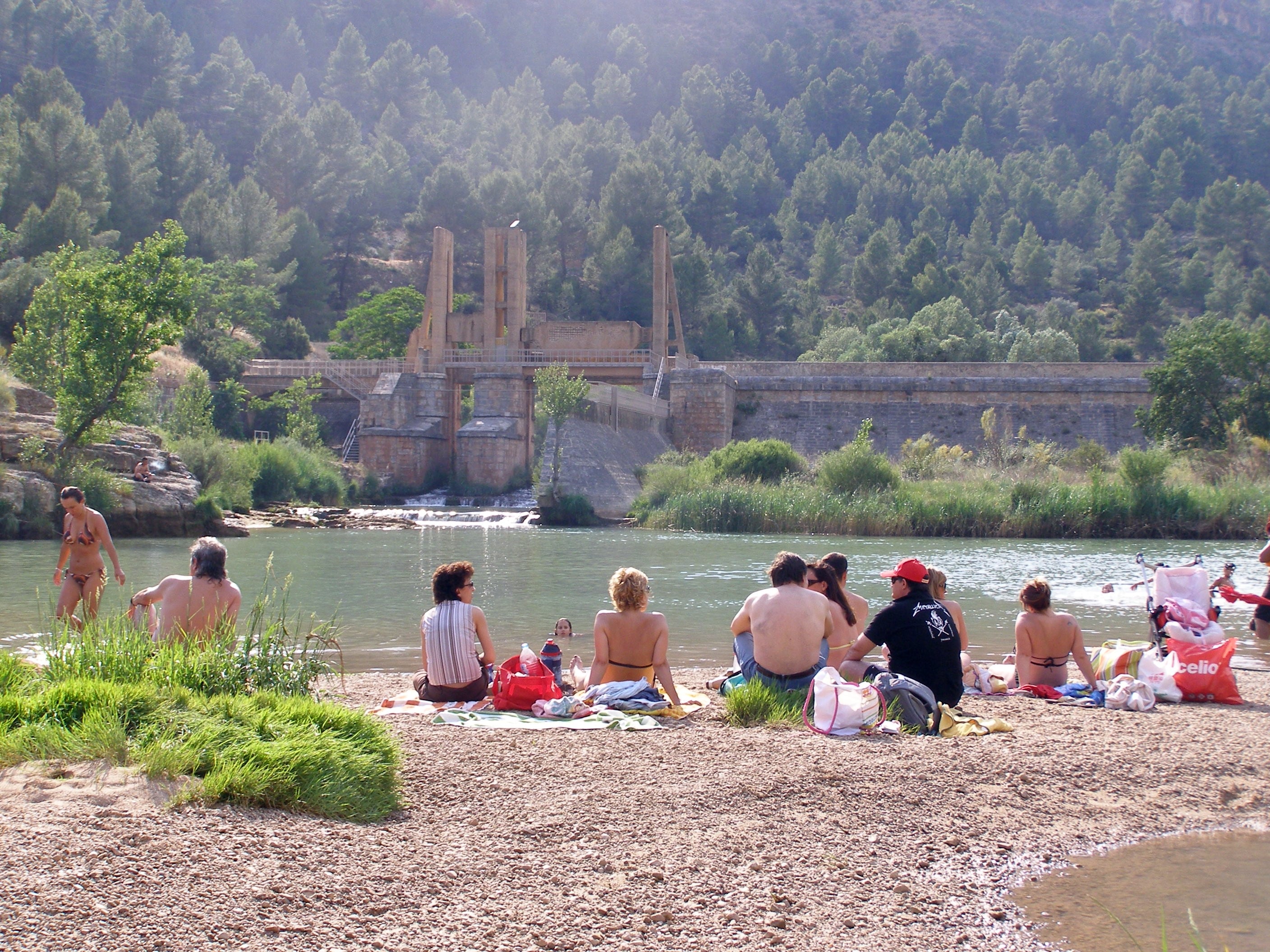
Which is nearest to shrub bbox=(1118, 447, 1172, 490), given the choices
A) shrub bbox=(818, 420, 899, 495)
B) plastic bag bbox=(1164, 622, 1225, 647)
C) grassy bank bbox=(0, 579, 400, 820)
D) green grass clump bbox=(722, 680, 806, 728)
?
shrub bbox=(818, 420, 899, 495)

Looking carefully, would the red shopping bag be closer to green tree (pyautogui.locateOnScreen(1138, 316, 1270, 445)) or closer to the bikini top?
the bikini top

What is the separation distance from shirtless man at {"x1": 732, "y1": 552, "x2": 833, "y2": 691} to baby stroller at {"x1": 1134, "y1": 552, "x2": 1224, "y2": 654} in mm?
2411

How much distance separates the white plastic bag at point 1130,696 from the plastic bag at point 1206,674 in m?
0.32

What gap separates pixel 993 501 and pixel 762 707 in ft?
68.3

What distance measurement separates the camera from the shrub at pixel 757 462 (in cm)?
2981

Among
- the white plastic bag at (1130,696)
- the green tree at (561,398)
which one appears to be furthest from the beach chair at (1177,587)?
the green tree at (561,398)

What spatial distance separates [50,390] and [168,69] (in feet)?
222

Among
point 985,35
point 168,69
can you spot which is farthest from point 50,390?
point 985,35

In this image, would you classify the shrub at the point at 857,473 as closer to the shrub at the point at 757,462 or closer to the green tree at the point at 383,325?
the shrub at the point at 757,462

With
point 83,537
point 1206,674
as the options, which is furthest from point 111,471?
point 1206,674

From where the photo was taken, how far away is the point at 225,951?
2.78 m

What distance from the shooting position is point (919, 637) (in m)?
5.83

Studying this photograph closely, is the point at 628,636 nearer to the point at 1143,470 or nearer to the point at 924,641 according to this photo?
the point at 924,641

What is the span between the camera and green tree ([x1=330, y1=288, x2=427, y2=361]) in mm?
53250
